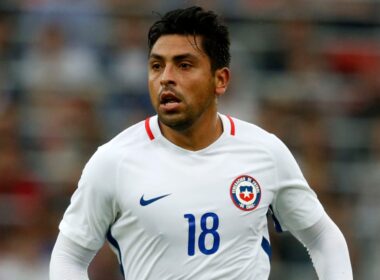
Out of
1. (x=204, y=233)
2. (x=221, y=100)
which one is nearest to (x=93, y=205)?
(x=204, y=233)

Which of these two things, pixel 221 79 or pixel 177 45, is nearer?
pixel 177 45

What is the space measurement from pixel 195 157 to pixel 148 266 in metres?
0.49

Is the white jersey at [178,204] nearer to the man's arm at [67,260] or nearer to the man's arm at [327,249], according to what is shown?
the man's arm at [67,260]

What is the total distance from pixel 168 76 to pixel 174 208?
531mm

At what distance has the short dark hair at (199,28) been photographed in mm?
4414

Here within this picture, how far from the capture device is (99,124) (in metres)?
8.40

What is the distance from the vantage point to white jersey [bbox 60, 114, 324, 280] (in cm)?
433

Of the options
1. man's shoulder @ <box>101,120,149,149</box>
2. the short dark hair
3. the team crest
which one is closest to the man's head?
the short dark hair

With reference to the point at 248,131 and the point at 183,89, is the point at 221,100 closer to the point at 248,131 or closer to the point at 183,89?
the point at 248,131

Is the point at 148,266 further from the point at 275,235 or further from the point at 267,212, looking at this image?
the point at 275,235

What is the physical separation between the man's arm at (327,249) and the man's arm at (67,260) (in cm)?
96

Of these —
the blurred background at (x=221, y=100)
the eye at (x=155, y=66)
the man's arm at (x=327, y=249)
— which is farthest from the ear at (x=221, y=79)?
the blurred background at (x=221, y=100)

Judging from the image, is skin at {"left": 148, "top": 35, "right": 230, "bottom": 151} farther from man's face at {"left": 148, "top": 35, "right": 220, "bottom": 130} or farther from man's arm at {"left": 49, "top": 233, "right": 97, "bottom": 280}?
man's arm at {"left": 49, "top": 233, "right": 97, "bottom": 280}

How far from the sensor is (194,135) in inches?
179
